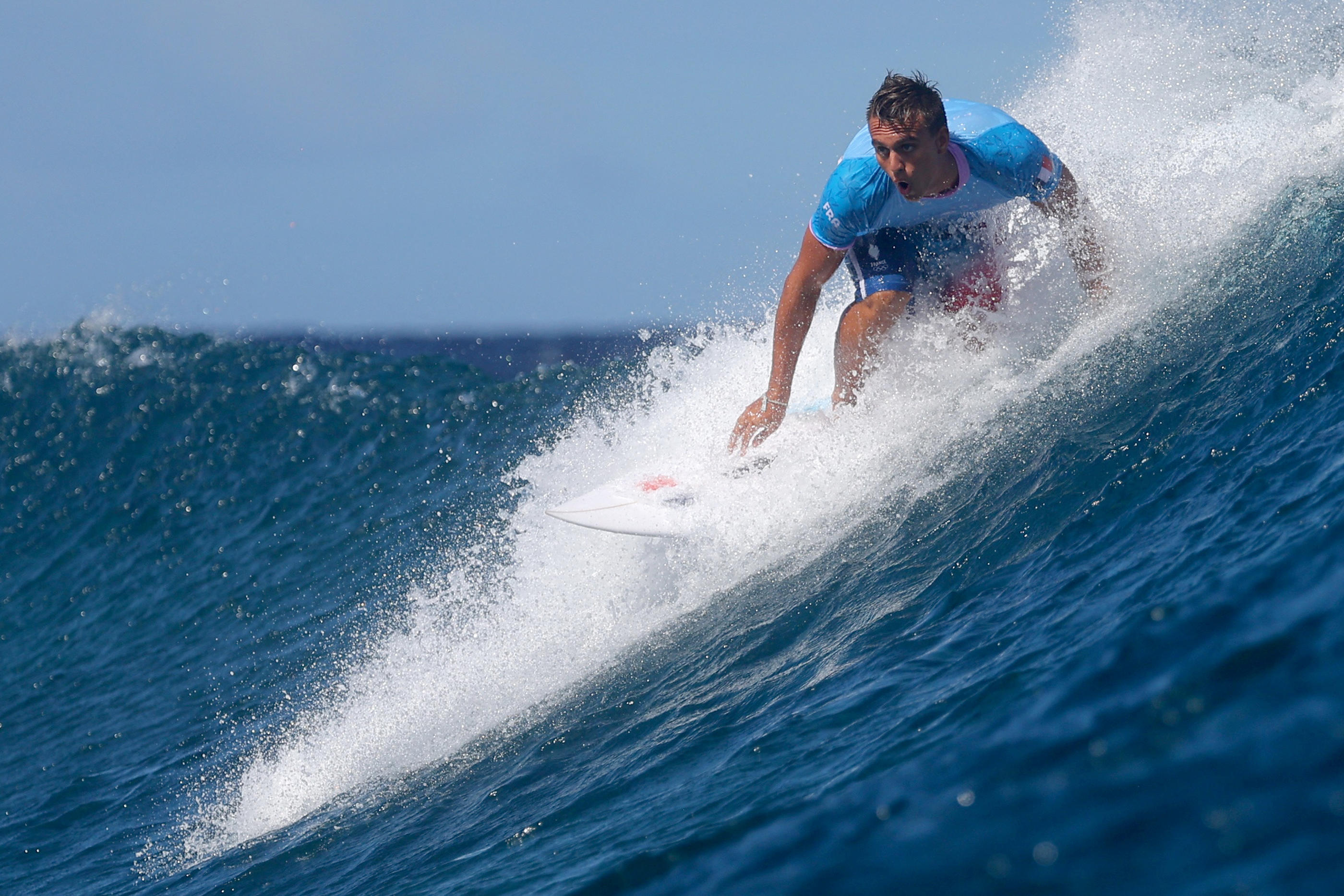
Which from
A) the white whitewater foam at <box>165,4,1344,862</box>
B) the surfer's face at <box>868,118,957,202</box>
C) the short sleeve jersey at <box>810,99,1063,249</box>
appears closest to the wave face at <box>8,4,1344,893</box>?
the white whitewater foam at <box>165,4,1344,862</box>

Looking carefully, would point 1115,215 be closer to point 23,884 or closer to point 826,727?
point 826,727

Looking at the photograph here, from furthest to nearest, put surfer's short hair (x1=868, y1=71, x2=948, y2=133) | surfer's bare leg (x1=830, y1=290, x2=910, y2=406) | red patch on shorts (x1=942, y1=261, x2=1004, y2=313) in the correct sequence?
red patch on shorts (x1=942, y1=261, x2=1004, y2=313) < surfer's bare leg (x1=830, y1=290, x2=910, y2=406) < surfer's short hair (x1=868, y1=71, x2=948, y2=133)

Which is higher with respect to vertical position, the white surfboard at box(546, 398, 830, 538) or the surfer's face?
the surfer's face

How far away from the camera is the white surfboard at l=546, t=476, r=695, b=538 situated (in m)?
5.84

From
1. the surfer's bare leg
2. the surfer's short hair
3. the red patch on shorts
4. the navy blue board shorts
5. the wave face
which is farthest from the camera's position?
the red patch on shorts

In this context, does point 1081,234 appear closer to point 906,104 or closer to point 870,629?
point 906,104

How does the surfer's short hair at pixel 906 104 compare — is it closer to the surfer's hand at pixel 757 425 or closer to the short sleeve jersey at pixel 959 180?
the short sleeve jersey at pixel 959 180

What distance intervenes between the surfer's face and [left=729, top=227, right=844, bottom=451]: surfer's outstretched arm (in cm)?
54

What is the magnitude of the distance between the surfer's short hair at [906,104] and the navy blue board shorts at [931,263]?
2.83 ft

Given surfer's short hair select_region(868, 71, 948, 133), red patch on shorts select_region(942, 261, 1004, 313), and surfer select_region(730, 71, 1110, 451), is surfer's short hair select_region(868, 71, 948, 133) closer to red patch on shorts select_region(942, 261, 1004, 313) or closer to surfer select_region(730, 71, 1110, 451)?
surfer select_region(730, 71, 1110, 451)

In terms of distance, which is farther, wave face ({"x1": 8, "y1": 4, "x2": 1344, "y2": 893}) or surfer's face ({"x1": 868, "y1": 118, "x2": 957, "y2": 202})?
surfer's face ({"x1": 868, "y1": 118, "x2": 957, "y2": 202})

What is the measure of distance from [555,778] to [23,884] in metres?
3.74

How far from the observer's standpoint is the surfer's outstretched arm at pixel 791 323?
18.0 ft

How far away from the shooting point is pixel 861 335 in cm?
582
